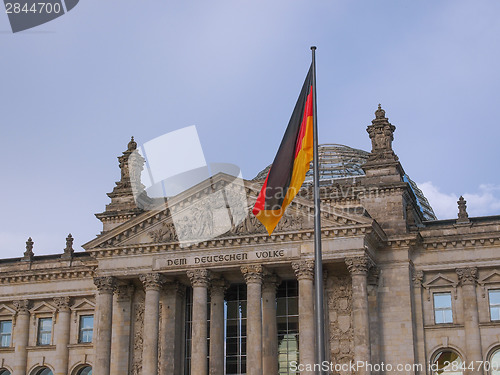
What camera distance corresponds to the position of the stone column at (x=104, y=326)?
147ft

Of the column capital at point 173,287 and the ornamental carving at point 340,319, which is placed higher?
the column capital at point 173,287

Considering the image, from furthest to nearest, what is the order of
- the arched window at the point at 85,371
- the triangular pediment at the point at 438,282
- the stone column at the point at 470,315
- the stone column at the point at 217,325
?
the arched window at the point at 85,371 → the triangular pediment at the point at 438,282 → the stone column at the point at 217,325 → the stone column at the point at 470,315

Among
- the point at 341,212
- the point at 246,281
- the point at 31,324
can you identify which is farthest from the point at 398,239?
the point at 31,324

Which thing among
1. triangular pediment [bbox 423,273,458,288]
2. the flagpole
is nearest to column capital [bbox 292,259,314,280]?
triangular pediment [bbox 423,273,458,288]

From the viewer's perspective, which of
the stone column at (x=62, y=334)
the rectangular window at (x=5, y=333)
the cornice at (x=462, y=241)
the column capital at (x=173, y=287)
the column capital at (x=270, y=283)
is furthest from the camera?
the rectangular window at (x=5, y=333)

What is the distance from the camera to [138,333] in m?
47.7

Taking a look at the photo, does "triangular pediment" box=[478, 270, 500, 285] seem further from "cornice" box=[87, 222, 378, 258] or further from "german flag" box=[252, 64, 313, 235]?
"german flag" box=[252, 64, 313, 235]

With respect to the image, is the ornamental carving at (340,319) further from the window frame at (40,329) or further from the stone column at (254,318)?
the window frame at (40,329)

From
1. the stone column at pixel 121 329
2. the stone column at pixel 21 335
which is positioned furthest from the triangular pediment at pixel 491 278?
the stone column at pixel 21 335

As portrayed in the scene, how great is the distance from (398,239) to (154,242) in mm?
14147

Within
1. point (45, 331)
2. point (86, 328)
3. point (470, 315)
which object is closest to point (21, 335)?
point (45, 331)

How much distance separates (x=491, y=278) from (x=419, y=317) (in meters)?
4.57

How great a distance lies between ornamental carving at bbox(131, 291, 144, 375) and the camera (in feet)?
154

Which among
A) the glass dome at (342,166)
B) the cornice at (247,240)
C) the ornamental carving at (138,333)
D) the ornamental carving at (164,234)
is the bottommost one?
the ornamental carving at (138,333)
